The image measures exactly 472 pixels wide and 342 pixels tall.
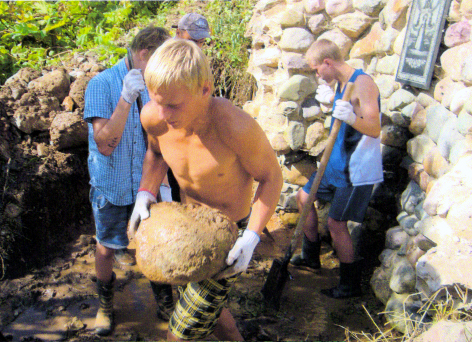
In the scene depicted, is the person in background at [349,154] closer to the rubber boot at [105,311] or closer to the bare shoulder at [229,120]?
the bare shoulder at [229,120]

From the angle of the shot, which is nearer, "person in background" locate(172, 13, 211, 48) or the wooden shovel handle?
the wooden shovel handle

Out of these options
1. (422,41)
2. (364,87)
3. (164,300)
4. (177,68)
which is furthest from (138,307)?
(422,41)

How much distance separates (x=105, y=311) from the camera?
2.79 meters

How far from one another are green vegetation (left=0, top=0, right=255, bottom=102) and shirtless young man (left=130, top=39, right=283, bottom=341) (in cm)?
322

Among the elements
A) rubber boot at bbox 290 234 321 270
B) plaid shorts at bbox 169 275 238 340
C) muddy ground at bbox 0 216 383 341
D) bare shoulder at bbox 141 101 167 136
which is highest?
bare shoulder at bbox 141 101 167 136

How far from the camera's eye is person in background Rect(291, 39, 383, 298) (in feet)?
9.18

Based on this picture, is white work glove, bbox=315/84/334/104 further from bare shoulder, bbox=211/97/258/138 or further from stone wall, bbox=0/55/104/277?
stone wall, bbox=0/55/104/277

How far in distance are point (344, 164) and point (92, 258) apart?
8.09ft

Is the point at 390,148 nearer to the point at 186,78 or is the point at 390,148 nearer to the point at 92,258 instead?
the point at 186,78

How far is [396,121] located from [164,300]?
2.31 metres

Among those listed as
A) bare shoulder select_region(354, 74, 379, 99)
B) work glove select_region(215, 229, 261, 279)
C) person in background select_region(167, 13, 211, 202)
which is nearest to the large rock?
work glove select_region(215, 229, 261, 279)

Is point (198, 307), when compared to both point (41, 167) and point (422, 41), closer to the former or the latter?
point (422, 41)

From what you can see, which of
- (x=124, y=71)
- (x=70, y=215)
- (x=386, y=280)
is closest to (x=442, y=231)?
(x=386, y=280)

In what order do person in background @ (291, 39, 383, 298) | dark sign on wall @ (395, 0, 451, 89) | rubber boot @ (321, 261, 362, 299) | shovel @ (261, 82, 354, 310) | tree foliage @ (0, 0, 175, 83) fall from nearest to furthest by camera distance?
dark sign on wall @ (395, 0, 451, 89)
person in background @ (291, 39, 383, 298)
shovel @ (261, 82, 354, 310)
rubber boot @ (321, 261, 362, 299)
tree foliage @ (0, 0, 175, 83)
